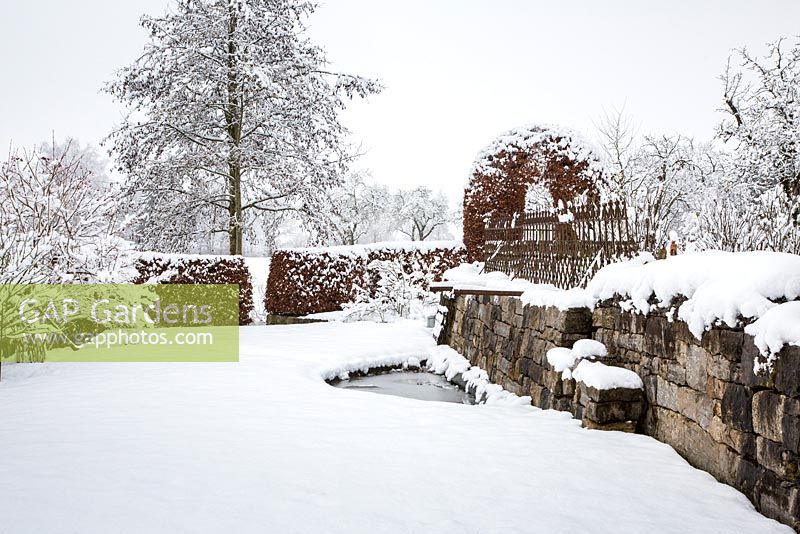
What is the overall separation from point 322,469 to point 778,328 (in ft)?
8.08

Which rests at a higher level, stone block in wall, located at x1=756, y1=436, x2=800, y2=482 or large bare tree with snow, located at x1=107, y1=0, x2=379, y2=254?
large bare tree with snow, located at x1=107, y1=0, x2=379, y2=254

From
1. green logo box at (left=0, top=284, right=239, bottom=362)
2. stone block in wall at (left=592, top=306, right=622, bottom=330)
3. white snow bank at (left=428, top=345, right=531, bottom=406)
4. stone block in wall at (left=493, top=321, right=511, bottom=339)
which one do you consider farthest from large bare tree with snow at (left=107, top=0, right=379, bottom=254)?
stone block in wall at (left=592, top=306, right=622, bottom=330)

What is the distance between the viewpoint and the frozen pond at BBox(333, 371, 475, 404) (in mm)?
7011

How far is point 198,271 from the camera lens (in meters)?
12.8

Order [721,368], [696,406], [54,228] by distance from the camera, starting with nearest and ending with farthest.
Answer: [721,368] → [696,406] → [54,228]

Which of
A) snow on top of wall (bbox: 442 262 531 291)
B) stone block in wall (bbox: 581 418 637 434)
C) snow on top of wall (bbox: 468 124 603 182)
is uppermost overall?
snow on top of wall (bbox: 468 124 603 182)

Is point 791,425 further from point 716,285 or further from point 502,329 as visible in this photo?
point 502,329

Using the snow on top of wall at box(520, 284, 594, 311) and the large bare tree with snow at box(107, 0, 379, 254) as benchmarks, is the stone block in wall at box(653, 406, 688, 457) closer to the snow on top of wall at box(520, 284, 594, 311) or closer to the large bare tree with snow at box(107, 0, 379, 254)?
the snow on top of wall at box(520, 284, 594, 311)

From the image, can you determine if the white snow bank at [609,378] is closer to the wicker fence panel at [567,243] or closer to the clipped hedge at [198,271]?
the wicker fence panel at [567,243]

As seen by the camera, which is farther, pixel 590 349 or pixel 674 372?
pixel 590 349

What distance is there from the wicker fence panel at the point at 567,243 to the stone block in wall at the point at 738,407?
301 centimetres

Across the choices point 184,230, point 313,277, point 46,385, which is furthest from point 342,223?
point 46,385

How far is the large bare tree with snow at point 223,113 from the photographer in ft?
46.0

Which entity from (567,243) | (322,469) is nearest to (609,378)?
(322,469)
